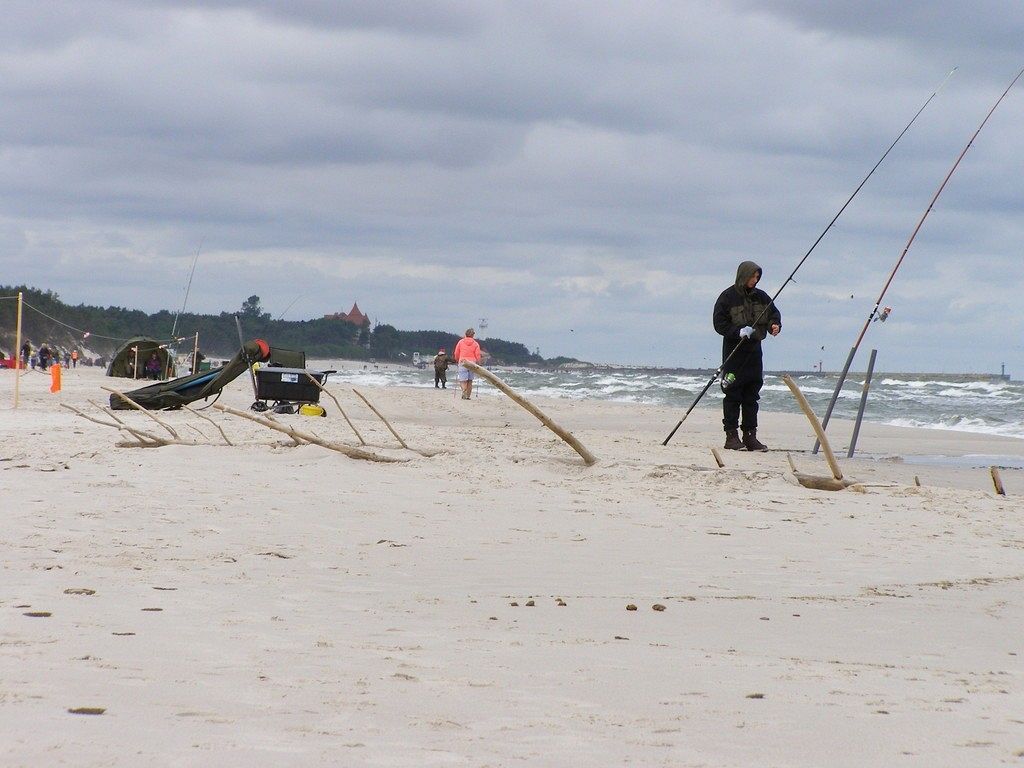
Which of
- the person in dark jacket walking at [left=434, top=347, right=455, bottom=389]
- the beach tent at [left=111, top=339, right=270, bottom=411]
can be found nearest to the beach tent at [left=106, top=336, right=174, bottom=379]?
the person in dark jacket walking at [left=434, top=347, right=455, bottom=389]

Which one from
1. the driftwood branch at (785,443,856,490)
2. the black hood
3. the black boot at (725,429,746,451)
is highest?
the black hood

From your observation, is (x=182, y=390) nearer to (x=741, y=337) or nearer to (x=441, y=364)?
(x=741, y=337)

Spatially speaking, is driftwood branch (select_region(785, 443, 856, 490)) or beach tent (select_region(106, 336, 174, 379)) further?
beach tent (select_region(106, 336, 174, 379))

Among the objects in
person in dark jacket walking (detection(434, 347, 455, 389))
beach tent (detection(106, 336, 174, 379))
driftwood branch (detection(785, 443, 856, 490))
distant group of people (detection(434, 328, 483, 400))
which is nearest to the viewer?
driftwood branch (detection(785, 443, 856, 490))

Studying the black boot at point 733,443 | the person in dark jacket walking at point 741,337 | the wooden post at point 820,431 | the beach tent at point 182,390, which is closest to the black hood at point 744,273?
the person in dark jacket walking at point 741,337

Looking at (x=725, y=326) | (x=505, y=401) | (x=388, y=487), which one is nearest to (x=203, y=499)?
(x=388, y=487)

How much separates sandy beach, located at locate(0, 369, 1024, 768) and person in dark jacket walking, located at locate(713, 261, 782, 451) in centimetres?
239

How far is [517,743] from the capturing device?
2562mm

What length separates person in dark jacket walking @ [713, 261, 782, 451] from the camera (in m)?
10.4

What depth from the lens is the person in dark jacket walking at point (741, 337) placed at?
34.3ft

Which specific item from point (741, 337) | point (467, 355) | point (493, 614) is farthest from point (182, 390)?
point (493, 614)

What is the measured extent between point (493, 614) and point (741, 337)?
6603mm

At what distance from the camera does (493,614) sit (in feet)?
13.8

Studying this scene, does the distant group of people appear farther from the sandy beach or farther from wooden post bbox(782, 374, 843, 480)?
the sandy beach
